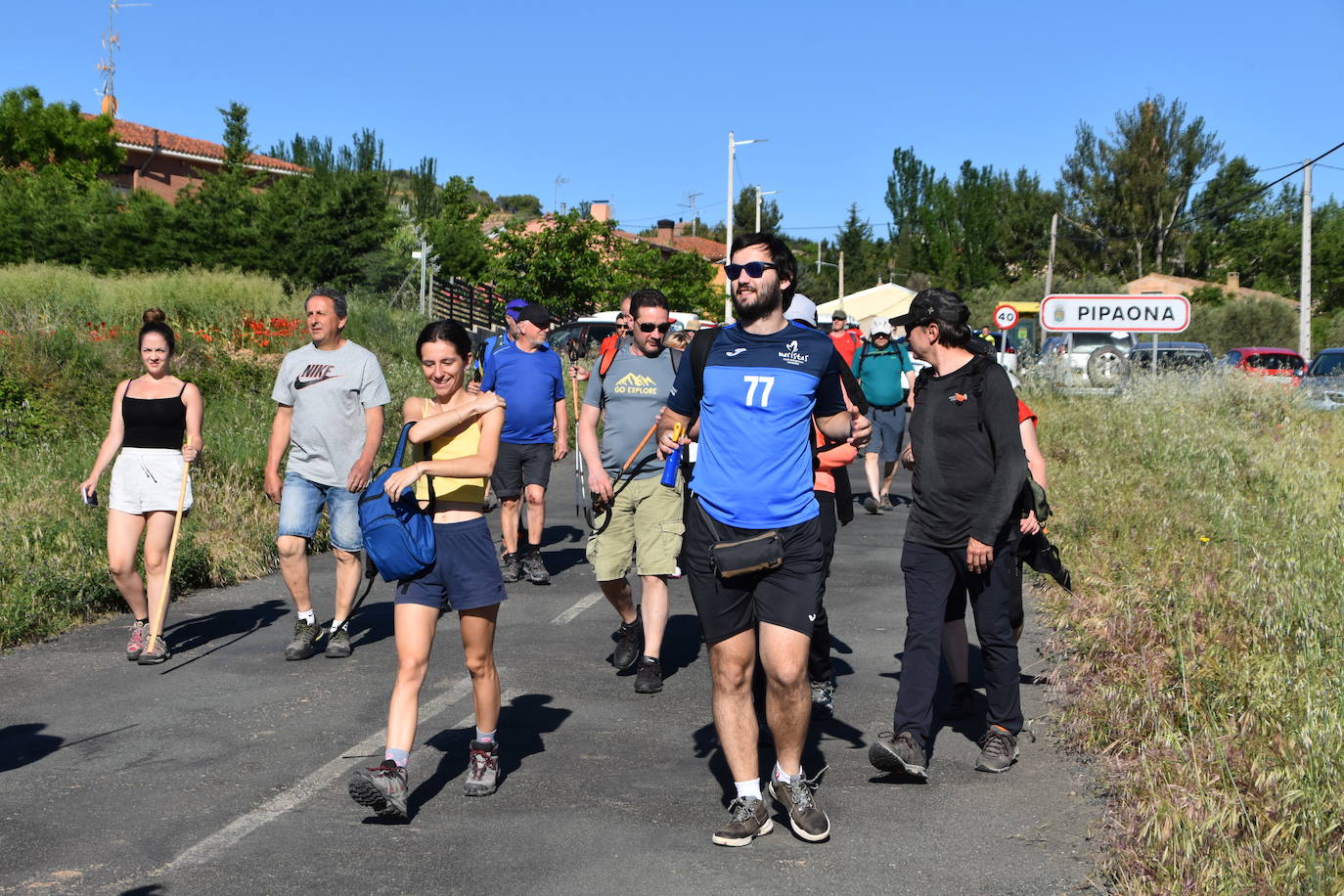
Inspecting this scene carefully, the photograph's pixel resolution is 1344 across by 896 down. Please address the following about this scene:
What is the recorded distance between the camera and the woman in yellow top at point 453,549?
16.3 ft

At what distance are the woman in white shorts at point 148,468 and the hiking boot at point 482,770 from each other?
3.04 m

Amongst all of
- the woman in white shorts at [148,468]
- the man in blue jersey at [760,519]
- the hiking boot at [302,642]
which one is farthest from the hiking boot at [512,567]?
the man in blue jersey at [760,519]

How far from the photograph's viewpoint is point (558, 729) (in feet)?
20.2

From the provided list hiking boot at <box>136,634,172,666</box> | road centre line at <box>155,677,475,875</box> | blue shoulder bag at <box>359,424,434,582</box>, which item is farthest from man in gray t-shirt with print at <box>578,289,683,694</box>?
hiking boot at <box>136,634,172,666</box>

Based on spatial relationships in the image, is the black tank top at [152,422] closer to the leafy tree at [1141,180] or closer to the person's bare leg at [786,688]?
the person's bare leg at [786,688]

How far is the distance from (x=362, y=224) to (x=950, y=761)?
29.7 m

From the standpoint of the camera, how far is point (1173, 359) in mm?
27688

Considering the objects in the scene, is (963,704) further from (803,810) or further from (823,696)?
(803,810)

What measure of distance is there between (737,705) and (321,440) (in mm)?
3710

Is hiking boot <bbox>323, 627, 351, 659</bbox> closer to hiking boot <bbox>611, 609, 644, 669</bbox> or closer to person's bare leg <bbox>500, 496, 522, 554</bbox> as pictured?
hiking boot <bbox>611, 609, 644, 669</bbox>

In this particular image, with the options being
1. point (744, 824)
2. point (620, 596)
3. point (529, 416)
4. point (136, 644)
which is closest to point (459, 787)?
point (744, 824)

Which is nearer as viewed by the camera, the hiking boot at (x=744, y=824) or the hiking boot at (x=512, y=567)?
the hiking boot at (x=744, y=824)

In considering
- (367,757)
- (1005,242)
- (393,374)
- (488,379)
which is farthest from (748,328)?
(1005,242)

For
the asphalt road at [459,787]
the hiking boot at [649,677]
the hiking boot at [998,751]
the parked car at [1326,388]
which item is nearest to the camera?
the asphalt road at [459,787]
